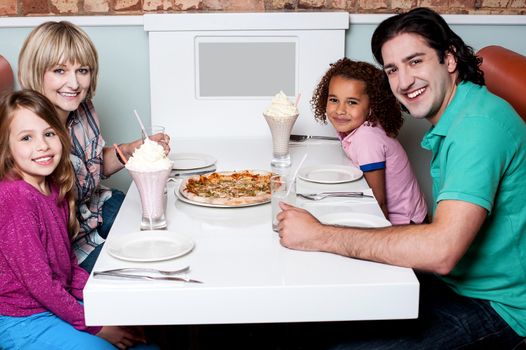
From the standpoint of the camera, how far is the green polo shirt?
1424 millimetres

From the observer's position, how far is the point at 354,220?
→ 5.28 feet

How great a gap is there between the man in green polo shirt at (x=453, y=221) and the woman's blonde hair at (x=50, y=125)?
619 mm

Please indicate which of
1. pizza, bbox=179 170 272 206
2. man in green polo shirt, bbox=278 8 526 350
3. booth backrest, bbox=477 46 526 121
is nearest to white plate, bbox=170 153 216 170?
pizza, bbox=179 170 272 206

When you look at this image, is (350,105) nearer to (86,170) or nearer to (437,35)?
(437,35)

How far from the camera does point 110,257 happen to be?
54.9 inches

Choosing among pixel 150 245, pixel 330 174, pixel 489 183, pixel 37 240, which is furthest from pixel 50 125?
pixel 489 183

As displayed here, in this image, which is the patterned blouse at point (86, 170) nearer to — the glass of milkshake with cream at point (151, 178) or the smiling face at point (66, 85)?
the smiling face at point (66, 85)

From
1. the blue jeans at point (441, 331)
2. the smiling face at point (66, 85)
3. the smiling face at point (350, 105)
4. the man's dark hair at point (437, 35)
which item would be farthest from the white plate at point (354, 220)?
the smiling face at point (66, 85)

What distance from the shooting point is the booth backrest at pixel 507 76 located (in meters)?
1.95

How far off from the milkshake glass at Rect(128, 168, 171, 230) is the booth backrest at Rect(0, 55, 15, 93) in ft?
3.73

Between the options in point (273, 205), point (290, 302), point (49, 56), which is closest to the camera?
point (290, 302)

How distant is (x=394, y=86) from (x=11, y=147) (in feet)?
3.24

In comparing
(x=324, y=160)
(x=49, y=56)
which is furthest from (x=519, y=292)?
(x=49, y=56)

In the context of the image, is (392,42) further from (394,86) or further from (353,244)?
(353,244)
